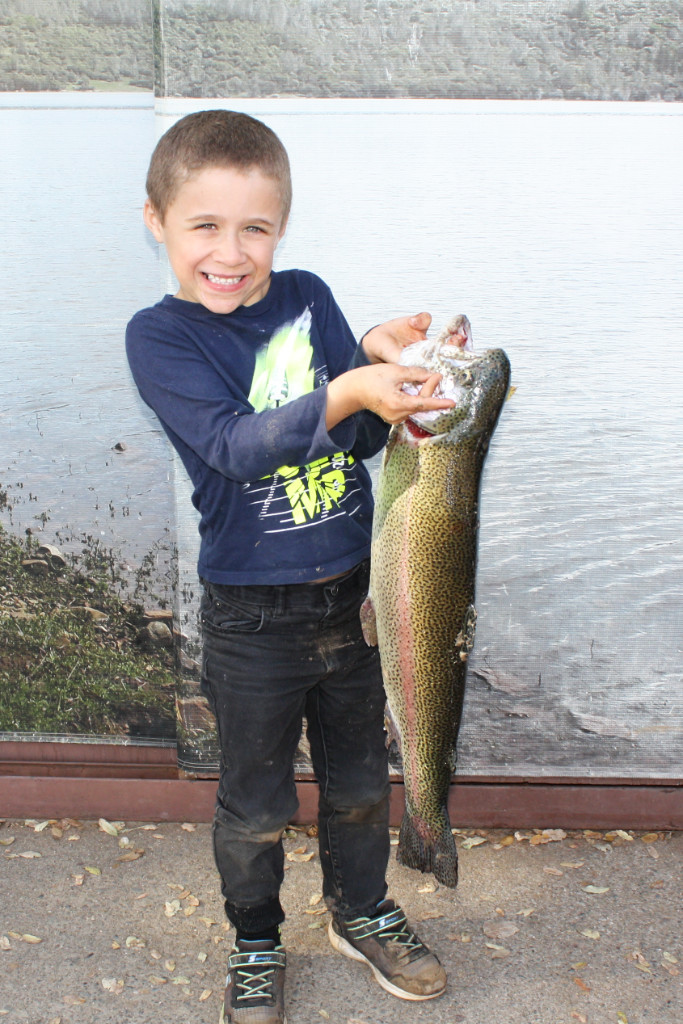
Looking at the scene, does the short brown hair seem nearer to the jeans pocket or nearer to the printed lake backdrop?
the printed lake backdrop

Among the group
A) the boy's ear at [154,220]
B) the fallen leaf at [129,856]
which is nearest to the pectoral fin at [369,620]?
the boy's ear at [154,220]

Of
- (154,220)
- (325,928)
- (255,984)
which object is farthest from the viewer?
(325,928)

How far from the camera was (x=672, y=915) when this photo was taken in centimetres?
294

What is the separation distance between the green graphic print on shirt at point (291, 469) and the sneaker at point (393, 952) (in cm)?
116

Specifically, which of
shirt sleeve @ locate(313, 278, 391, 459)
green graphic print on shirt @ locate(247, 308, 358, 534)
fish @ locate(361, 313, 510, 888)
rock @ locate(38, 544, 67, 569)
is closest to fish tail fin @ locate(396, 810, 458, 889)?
fish @ locate(361, 313, 510, 888)

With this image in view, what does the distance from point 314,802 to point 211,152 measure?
2.11 m

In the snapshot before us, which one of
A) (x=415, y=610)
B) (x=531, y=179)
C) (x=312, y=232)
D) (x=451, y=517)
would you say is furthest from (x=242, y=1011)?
(x=531, y=179)

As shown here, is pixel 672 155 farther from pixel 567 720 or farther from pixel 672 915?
pixel 672 915

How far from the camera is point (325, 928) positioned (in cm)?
292

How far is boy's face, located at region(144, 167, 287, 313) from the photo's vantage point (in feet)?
7.22

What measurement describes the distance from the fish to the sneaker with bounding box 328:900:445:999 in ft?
1.33

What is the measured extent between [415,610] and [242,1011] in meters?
1.17

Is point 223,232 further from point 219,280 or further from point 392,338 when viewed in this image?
point 392,338

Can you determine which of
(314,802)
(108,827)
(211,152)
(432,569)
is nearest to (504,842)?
(314,802)
